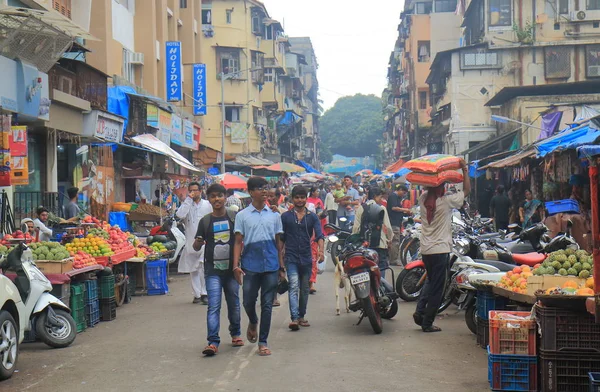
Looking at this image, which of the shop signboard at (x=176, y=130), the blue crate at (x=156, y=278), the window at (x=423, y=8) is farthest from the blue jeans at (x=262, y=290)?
the window at (x=423, y=8)

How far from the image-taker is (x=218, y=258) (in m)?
8.59

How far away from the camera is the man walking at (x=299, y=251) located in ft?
33.7

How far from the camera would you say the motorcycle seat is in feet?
34.2

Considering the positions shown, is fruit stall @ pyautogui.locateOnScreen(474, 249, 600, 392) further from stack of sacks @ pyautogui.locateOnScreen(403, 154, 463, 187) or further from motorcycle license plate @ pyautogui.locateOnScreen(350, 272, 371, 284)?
motorcycle license plate @ pyautogui.locateOnScreen(350, 272, 371, 284)

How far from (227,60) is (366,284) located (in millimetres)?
45373

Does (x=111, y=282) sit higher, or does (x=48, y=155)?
(x=48, y=155)

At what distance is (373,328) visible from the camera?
31.9ft

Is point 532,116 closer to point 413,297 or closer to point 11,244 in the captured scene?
point 413,297

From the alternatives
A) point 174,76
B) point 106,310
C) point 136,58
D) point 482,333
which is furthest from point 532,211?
point 174,76

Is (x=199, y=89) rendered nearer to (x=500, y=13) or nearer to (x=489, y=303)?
(x=500, y=13)

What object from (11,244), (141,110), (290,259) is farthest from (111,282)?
(141,110)

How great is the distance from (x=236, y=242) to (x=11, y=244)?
3674mm

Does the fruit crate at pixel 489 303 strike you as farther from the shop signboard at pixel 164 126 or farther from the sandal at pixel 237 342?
the shop signboard at pixel 164 126

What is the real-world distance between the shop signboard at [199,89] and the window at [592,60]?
17872mm
